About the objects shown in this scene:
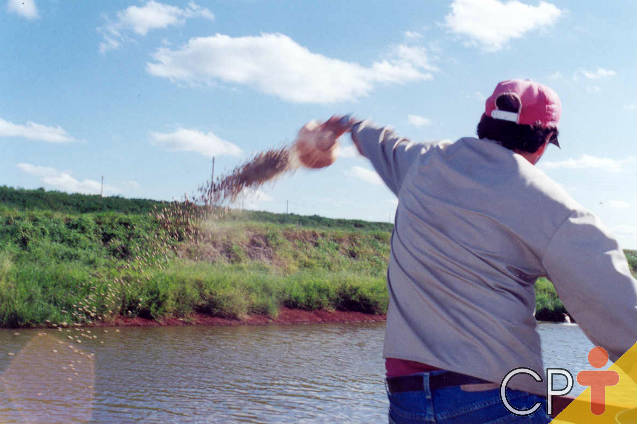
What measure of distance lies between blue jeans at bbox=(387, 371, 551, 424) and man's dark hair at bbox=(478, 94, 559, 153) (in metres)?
0.56

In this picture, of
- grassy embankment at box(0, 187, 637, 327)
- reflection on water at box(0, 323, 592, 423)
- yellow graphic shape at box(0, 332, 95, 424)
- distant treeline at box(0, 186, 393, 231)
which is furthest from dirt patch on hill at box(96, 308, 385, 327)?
distant treeline at box(0, 186, 393, 231)

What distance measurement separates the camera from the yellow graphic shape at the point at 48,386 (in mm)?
6262

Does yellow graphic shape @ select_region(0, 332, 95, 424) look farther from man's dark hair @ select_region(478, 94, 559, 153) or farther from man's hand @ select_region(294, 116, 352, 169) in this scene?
man's dark hair @ select_region(478, 94, 559, 153)

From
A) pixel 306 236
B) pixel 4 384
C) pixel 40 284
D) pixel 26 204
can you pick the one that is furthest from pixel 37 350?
pixel 26 204

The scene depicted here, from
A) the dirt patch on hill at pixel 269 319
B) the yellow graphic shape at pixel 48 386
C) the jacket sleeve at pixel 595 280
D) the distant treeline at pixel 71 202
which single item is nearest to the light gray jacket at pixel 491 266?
the jacket sleeve at pixel 595 280

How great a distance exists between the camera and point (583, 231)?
1.19m

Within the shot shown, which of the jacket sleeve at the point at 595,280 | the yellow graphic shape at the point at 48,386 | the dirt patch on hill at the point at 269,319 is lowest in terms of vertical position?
the dirt patch on hill at the point at 269,319

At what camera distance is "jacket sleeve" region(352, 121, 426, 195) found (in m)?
1.72

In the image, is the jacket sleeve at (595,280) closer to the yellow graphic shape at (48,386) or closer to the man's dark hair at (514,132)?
the man's dark hair at (514,132)

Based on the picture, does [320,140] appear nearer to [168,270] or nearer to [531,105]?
[531,105]

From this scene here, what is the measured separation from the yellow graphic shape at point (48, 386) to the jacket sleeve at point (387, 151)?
210 inches

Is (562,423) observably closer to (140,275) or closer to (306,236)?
(140,275)

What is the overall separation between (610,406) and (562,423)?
0.53 ft

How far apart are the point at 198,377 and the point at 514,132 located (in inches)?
302
